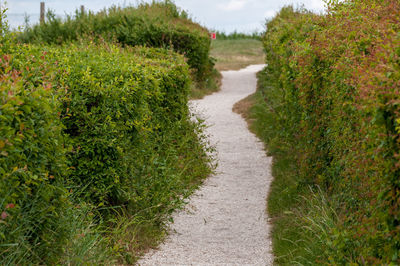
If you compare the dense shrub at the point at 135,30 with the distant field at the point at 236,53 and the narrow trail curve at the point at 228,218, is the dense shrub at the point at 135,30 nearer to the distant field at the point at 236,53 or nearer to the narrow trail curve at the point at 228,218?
the narrow trail curve at the point at 228,218

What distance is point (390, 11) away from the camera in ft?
14.3

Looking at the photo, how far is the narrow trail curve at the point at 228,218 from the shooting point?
18.2 ft

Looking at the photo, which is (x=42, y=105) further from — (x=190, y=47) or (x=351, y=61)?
(x=190, y=47)

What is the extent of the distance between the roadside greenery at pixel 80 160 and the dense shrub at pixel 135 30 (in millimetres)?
9224

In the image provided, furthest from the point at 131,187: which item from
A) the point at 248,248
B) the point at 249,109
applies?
the point at 249,109

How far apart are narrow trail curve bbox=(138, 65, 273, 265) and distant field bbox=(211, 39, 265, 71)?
17.7 meters

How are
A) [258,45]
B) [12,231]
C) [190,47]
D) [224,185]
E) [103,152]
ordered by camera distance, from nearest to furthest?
1. [12,231]
2. [103,152]
3. [224,185]
4. [190,47]
5. [258,45]

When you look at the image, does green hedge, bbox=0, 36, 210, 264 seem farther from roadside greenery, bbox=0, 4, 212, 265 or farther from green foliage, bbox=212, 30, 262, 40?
green foliage, bbox=212, 30, 262, 40

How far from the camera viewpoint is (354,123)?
4.36 metres

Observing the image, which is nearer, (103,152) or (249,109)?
(103,152)

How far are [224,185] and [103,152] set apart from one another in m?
3.62

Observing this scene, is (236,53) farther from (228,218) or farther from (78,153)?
(78,153)

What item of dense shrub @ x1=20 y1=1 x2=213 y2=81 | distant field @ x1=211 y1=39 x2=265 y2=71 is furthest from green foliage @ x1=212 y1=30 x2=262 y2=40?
dense shrub @ x1=20 y1=1 x2=213 y2=81

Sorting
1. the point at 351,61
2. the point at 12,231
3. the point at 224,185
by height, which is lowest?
the point at 224,185
